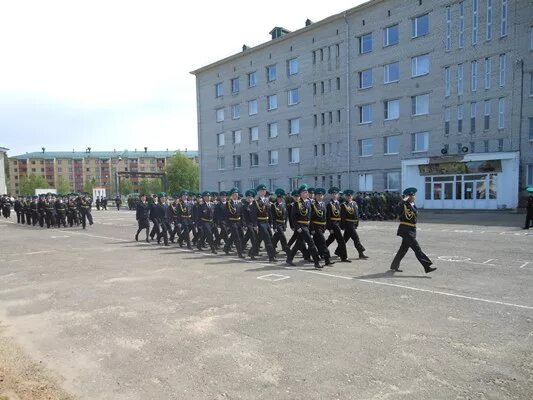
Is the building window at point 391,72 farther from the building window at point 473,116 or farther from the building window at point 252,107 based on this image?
the building window at point 252,107

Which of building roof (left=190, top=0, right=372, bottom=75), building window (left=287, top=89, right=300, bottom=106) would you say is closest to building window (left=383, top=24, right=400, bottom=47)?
building roof (left=190, top=0, right=372, bottom=75)

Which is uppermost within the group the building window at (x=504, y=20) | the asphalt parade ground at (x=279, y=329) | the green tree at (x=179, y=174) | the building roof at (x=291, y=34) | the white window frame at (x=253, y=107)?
the building roof at (x=291, y=34)

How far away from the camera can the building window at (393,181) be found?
31.9 meters

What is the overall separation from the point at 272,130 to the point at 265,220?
31.8m

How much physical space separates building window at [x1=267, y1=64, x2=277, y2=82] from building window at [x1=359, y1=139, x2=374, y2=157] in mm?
12810

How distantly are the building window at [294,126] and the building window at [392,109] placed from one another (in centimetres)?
940

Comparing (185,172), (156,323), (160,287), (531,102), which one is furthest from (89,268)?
(185,172)

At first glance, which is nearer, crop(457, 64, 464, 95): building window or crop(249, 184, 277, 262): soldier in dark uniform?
crop(249, 184, 277, 262): soldier in dark uniform

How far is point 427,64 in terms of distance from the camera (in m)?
30.1

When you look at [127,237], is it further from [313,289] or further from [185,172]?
[185,172]

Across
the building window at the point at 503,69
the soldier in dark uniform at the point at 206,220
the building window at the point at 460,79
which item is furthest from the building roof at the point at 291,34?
the soldier in dark uniform at the point at 206,220

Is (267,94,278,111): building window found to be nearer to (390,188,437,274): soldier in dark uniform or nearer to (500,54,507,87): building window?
(500,54,507,87): building window

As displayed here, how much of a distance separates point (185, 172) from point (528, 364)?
74.2m

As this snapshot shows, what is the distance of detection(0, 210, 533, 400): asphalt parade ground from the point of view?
3.86 metres
